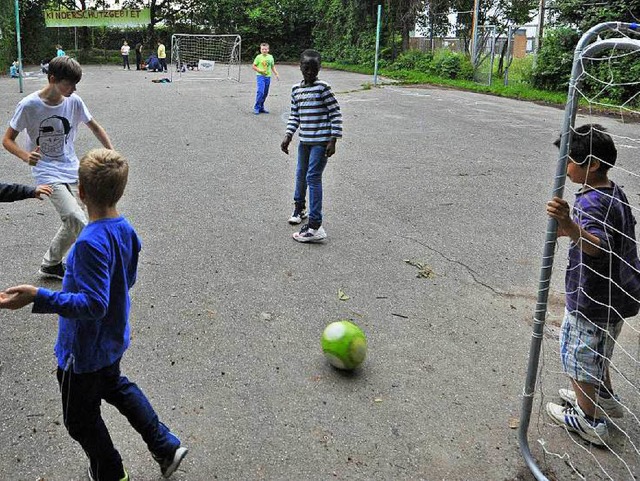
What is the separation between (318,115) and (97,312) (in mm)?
4201

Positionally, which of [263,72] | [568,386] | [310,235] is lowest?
[568,386]

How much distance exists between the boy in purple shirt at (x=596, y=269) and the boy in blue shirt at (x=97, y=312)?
2.10m

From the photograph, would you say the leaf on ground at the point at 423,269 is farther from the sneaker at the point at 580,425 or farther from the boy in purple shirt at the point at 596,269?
the boy in purple shirt at the point at 596,269

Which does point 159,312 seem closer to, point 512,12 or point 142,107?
point 142,107

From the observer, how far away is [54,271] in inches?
201

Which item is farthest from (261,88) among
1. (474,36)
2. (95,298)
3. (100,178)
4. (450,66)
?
(450,66)

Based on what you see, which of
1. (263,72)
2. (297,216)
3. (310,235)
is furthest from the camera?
(263,72)

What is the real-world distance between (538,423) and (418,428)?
0.72 metres

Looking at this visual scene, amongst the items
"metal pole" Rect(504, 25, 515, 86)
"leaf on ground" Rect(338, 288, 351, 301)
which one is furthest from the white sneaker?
"metal pole" Rect(504, 25, 515, 86)

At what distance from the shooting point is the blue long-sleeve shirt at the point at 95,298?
2.31 m

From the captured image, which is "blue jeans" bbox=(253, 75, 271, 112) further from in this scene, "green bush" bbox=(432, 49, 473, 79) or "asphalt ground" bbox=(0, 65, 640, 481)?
"green bush" bbox=(432, 49, 473, 79)

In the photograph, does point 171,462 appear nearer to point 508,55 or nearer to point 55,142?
→ point 55,142

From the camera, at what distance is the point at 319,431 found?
3.34 metres

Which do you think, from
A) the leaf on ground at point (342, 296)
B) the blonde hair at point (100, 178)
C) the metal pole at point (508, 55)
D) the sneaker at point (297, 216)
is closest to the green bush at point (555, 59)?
the metal pole at point (508, 55)
